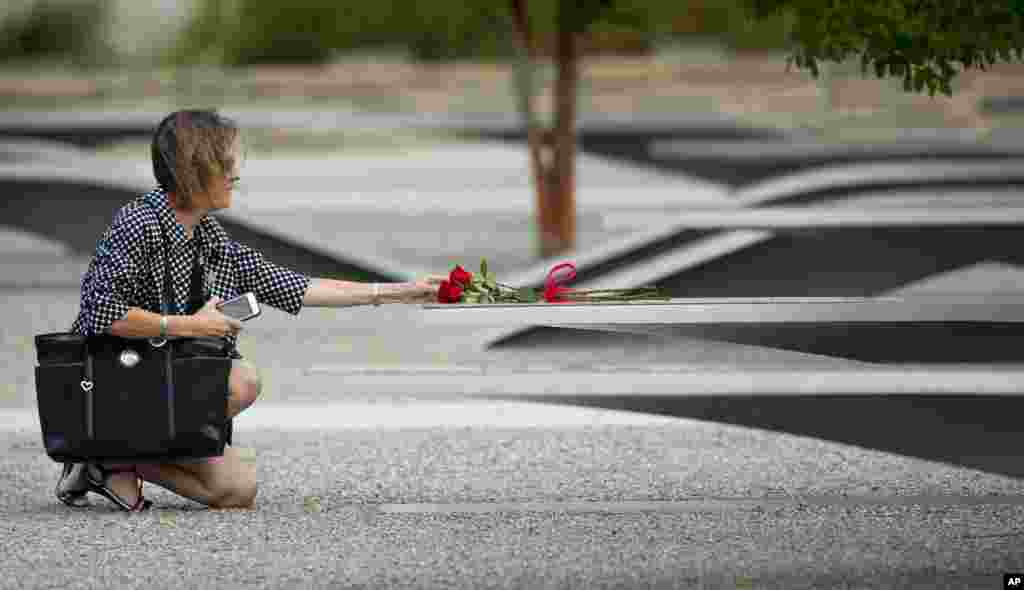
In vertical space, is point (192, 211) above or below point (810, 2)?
below

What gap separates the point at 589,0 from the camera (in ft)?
48.0

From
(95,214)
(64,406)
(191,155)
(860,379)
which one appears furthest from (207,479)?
(95,214)

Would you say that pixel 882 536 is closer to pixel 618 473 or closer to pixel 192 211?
pixel 618 473

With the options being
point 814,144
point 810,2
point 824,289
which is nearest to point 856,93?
point 814,144

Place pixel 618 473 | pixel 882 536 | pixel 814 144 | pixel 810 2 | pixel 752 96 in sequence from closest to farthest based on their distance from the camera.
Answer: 1. pixel 882 536
2. pixel 618 473
3. pixel 810 2
4. pixel 814 144
5. pixel 752 96

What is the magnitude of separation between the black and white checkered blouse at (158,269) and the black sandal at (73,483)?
0.53 meters

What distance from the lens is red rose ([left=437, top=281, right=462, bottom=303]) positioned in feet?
21.0

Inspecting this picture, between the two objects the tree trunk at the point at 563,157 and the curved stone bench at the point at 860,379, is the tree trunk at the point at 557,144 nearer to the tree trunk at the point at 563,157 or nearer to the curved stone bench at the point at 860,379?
the tree trunk at the point at 563,157

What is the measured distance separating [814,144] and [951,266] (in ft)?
49.7

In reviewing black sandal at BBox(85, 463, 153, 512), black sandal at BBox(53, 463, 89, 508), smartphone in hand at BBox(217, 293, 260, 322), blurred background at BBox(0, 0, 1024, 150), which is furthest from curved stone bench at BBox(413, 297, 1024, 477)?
blurred background at BBox(0, 0, 1024, 150)

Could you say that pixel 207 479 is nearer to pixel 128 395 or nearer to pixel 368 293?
pixel 128 395

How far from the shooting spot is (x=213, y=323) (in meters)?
6.31

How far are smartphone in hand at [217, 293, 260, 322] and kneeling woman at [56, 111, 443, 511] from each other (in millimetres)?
25

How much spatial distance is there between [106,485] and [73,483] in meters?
0.13
